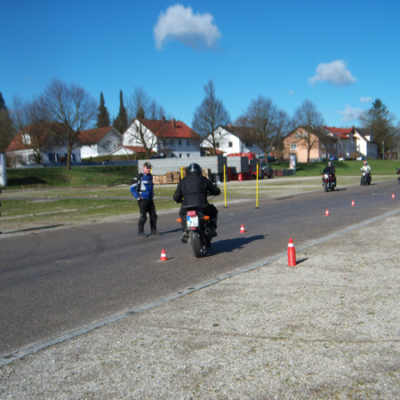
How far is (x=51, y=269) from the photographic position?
7840mm

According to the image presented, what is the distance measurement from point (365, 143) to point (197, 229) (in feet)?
401

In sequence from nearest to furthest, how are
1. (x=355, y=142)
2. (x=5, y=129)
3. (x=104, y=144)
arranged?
(x=5, y=129) < (x=104, y=144) < (x=355, y=142)

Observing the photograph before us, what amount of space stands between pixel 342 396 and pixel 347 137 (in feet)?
402

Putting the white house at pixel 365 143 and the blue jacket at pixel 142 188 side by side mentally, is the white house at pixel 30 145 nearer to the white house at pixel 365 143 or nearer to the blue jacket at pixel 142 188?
the blue jacket at pixel 142 188

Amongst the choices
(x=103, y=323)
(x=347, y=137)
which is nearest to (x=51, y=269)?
(x=103, y=323)

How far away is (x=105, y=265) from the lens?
7.96 meters

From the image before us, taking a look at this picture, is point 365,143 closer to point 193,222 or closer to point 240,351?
point 193,222

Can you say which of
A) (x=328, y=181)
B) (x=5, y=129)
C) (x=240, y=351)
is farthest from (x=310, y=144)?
(x=240, y=351)

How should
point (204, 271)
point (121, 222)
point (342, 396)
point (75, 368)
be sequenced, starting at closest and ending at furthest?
1. point (342, 396)
2. point (75, 368)
3. point (204, 271)
4. point (121, 222)

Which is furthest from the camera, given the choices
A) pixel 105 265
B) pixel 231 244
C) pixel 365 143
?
pixel 365 143

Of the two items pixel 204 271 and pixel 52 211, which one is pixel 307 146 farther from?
pixel 204 271

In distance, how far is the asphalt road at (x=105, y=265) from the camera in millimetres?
5176

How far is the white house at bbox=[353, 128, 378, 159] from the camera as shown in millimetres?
120094

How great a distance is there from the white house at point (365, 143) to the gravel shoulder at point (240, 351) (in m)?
122
